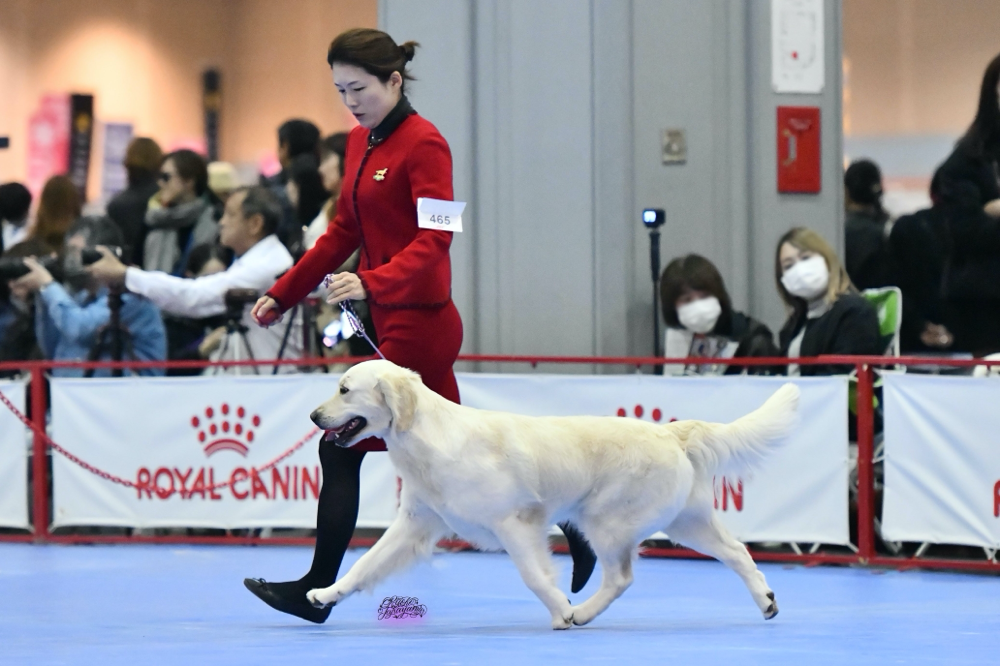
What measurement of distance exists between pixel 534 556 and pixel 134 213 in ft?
17.4

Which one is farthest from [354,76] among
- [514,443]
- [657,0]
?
[657,0]

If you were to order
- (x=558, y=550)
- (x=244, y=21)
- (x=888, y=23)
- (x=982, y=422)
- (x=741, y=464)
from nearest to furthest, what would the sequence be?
(x=741, y=464) < (x=982, y=422) < (x=558, y=550) < (x=888, y=23) < (x=244, y=21)

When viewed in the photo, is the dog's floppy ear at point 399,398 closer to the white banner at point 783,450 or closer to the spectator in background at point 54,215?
the white banner at point 783,450

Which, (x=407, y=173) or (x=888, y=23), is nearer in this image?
(x=407, y=173)

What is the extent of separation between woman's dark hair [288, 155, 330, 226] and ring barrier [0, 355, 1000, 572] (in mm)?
1269

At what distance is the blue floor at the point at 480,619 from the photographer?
4035mm

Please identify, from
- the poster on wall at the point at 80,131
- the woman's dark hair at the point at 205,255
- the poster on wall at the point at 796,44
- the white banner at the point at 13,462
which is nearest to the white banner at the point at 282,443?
the white banner at the point at 13,462

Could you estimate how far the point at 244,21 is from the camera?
39.7ft

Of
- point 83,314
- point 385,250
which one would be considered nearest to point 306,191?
point 83,314

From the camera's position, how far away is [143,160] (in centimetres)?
905

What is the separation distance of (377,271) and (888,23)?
780 centimetres

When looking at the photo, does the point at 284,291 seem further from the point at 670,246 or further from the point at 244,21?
the point at 244,21

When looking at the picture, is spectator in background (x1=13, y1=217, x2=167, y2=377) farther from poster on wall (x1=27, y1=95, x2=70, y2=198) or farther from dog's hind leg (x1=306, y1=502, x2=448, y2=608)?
poster on wall (x1=27, y1=95, x2=70, y2=198)

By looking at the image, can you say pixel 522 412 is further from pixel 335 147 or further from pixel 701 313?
pixel 335 147
